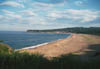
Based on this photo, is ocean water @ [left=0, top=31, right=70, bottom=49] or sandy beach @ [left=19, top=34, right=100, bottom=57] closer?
sandy beach @ [left=19, top=34, right=100, bottom=57]

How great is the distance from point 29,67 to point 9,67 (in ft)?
2.56

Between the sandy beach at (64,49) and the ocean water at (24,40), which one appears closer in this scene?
the sandy beach at (64,49)

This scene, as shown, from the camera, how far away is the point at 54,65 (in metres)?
4.11

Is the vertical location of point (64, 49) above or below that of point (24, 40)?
above

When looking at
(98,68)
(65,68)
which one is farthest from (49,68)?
(98,68)

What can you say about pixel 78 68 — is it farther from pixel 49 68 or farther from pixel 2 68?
pixel 2 68

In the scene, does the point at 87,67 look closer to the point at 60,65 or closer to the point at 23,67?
the point at 60,65

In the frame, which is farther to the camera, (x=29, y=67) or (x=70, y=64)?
(x=70, y=64)

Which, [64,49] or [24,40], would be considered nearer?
[64,49]

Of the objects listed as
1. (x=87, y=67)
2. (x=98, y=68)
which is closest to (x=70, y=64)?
(x=87, y=67)

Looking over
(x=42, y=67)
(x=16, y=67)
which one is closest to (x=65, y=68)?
(x=42, y=67)

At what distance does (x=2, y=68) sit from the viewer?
156 inches

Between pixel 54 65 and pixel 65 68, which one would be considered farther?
pixel 54 65

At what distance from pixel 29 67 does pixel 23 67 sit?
212 millimetres
